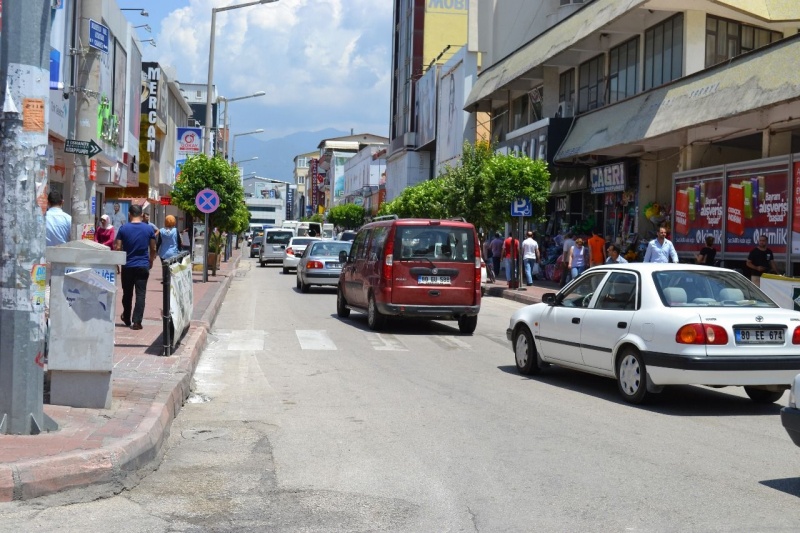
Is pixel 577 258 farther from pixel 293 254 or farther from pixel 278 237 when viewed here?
pixel 278 237

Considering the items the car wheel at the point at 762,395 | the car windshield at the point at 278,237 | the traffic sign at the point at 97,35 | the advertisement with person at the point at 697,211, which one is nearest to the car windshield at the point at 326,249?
the advertisement with person at the point at 697,211

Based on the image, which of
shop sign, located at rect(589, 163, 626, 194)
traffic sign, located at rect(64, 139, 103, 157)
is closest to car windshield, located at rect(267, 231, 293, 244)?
shop sign, located at rect(589, 163, 626, 194)

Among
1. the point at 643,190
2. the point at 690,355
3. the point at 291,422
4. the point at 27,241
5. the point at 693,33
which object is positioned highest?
the point at 693,33

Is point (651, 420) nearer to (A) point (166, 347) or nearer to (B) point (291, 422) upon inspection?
(B) point (291, 422)

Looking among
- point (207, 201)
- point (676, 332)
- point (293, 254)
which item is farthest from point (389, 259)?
point (293, 254)

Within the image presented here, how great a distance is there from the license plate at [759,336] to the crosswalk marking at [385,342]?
20.4 ft

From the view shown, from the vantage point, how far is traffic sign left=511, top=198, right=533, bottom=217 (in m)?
29.6

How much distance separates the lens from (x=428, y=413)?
9.28 m

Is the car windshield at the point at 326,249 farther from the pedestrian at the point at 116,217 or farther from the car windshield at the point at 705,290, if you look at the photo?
the car windshield at the point at 705,290

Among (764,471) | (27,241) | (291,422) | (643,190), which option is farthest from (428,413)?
(643,190)

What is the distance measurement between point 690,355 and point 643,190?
68.9 ft

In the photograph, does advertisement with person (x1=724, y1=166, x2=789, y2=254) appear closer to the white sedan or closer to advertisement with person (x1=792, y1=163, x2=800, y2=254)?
advertisement with person (x1=792, y1=163, x2=800, y2=254)

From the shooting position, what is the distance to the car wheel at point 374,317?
17156 mm

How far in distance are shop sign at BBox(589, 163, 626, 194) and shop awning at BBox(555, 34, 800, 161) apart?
99 cm
